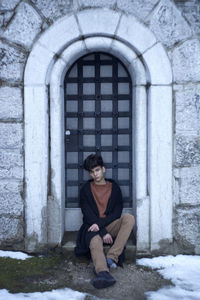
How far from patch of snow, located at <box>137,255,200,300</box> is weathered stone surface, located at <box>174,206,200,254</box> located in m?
0.13

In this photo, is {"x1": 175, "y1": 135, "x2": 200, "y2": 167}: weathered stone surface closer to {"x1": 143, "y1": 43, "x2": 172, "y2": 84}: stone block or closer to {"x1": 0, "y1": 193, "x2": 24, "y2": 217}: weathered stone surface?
{"x1": 143, "y1": 43, "x2": 172, "y2": 84}: stone block

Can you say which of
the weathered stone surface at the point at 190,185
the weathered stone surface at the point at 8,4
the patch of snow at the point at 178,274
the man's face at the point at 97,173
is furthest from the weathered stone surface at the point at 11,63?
the patch of snow at the point at 178,274

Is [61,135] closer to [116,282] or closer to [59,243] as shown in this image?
[59,243]

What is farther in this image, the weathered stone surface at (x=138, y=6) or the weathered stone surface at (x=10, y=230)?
the weathered stone surface at (x=10, y=230)

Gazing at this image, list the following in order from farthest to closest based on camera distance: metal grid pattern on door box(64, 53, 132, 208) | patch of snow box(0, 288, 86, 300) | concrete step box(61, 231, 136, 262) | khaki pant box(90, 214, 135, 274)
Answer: metal grid pattern on door box(64, 53, 132, 208), concrete step box(61, 231, 136, 262), khaki pant box(90, 214, 135, 274), patch of snow box(0, 288, 86, 300)

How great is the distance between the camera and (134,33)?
10.8 feet

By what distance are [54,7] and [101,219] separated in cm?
224

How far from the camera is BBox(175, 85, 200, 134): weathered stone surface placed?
3.33m

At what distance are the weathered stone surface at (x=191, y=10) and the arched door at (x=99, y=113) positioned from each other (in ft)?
2.88

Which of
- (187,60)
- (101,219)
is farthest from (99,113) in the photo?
(101,219)

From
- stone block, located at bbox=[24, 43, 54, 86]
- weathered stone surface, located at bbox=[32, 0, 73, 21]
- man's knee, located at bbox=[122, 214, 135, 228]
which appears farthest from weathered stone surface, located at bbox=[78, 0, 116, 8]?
man's knee, located at bbox=[122, 214, 135, 228]

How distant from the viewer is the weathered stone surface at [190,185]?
337 centimetres

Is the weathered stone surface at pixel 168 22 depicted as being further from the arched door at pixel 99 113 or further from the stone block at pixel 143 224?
the stone block at pixel 143 224

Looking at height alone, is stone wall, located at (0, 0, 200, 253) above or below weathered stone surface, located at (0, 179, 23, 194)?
above
